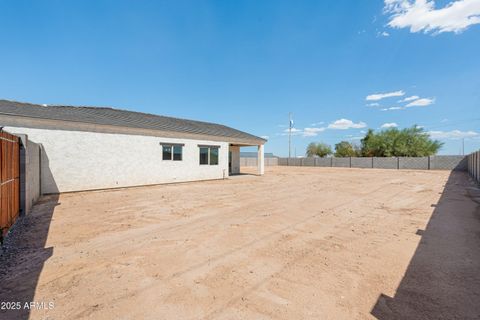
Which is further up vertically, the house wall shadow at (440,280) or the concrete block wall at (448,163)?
the concrete block wall at (448,163)

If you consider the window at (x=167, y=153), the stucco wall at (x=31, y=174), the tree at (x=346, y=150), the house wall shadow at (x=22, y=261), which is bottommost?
the house wall shadow at (x=22, y=261)

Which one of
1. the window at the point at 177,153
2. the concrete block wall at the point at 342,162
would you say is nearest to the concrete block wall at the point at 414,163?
the concrete block wall at the point at 342,162

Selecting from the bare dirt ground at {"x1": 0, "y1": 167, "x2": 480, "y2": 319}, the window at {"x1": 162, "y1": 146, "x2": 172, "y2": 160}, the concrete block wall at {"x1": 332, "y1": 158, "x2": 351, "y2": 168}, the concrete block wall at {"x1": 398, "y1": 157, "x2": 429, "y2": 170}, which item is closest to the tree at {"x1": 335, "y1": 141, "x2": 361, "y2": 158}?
the concrete block wall at {"x1": 332, "y1": 158, "x2": 351, "y2": 168}

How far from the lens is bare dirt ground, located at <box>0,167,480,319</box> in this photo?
8.04 ft

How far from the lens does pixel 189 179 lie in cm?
1417

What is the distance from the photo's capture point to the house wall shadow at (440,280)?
2398 millimetres

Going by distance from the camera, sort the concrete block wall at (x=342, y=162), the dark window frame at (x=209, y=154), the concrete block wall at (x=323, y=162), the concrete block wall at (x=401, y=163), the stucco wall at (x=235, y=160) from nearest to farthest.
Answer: the dark window frame at (x=209, y=154), the stucco wall at (x=235, y=160), the concrete block wall at (x=401, y=163), the concrete block wall at (x=342, y=162), the concrete block wall at (x=323, y=162)

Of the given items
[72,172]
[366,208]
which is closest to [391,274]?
[366,208]

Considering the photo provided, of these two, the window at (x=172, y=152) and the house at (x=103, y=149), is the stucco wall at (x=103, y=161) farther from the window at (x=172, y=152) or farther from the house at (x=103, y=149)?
the window at (x=172, y=152)

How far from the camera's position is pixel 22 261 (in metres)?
3.48

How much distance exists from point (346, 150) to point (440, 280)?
48925mm

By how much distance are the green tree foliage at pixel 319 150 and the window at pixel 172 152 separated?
4675cm

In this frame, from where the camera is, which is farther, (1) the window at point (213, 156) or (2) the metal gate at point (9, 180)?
(1) the window at point (213, 156)

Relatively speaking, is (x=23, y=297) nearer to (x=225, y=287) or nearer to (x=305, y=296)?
(x=225, y=287)
